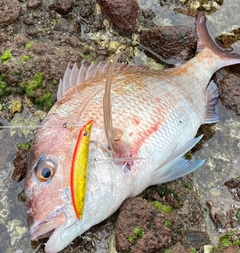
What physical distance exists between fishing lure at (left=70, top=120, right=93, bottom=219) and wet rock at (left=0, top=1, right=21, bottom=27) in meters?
2.05

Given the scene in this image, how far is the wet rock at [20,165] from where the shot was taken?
11.5 feet

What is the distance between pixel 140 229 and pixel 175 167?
62cm

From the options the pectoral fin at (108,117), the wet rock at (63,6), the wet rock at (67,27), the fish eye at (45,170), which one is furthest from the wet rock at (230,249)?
the wet rock at (63,6)

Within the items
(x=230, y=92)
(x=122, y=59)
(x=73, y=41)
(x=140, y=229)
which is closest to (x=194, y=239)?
(x=140, y=229)

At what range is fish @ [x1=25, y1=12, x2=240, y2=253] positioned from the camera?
115 inches

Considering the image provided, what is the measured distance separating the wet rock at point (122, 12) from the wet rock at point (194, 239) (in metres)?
2.25

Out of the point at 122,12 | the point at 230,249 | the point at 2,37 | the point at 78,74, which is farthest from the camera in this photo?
the point at 122,12

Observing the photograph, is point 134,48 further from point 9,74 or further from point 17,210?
point 17,210

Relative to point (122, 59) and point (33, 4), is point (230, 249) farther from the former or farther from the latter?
point (33, 4)

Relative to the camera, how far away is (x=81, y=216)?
2.92 m

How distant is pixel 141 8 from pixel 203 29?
0.75 metres

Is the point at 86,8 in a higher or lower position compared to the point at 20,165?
higher

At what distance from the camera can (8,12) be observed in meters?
4.24

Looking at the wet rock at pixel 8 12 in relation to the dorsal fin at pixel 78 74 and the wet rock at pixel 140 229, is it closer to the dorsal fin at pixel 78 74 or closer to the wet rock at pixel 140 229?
the dorsal fin at pixel 78 74
